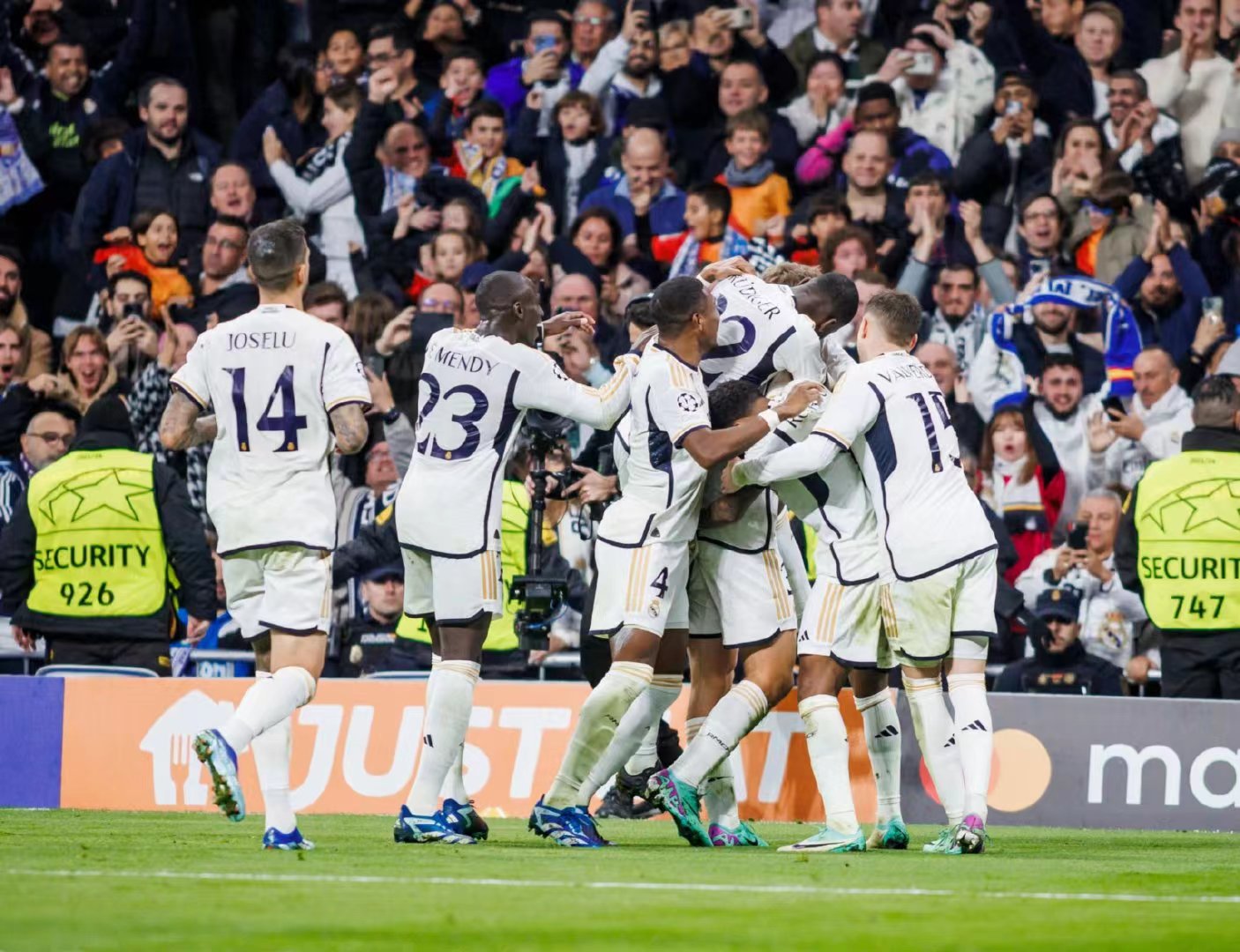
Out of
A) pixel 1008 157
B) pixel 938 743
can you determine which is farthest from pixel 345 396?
pixel 1008 157

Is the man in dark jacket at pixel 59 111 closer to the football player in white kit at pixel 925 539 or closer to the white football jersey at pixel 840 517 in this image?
the white football jersey at pixel 840 517

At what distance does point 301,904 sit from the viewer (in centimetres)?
566

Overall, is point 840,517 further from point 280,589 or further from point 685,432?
point 280,589

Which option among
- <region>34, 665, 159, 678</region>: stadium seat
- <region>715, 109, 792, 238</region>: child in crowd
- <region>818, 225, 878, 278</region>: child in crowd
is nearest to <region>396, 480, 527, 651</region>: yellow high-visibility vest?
<region>34, 665, 159, 678</region>: stadium seat

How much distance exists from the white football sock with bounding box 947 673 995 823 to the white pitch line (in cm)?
195

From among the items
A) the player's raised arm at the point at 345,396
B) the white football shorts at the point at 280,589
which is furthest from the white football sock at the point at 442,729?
the player's raised arm at the point at 345,396

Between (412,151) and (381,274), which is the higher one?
(412,151)

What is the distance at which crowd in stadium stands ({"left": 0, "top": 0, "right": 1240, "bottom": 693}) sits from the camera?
46.1ft

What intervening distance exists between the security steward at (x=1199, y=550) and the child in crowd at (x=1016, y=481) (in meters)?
2.22

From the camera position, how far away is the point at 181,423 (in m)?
8.17

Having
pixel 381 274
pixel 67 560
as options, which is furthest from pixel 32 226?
pixel 67 560

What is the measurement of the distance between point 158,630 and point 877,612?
518 cm

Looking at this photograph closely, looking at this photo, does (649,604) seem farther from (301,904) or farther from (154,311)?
(154,311)

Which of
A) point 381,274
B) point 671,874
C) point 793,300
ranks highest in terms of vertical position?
point 381,274
